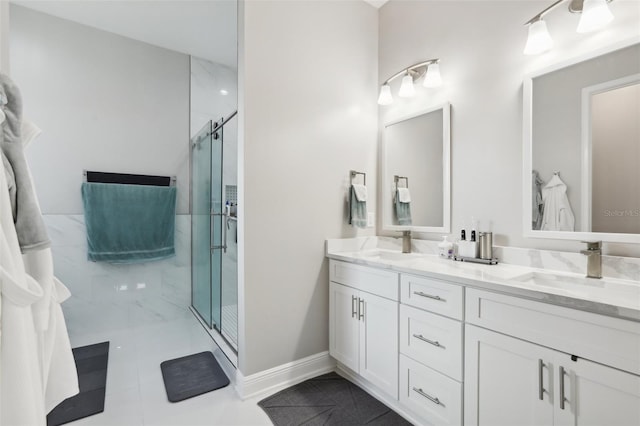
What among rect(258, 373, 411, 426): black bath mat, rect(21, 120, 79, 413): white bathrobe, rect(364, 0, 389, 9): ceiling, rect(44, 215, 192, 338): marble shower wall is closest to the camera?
rect(21, 120, 79, 413): white bathrobe

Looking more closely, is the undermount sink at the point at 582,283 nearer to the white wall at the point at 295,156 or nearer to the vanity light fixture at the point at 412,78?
the white wall at the point at 295,156

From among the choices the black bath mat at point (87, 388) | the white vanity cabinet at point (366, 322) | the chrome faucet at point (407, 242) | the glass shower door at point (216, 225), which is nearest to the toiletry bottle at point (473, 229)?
the chrome faucet at point (407, 242)

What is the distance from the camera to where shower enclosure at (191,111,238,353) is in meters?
2.36

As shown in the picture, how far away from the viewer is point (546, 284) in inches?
53.4

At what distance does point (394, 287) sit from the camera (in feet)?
5.27

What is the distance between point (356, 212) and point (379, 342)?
880 mm

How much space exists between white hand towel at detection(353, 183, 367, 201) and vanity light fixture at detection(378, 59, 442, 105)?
653 mm

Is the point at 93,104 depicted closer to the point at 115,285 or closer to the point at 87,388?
the point at 115,285

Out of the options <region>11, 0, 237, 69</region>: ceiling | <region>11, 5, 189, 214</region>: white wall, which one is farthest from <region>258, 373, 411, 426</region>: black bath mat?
<region>11, 0, 237, 69</region>: ceiling

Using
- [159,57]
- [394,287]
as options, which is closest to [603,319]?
[394,287]

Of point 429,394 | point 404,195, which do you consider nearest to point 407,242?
point 404,195

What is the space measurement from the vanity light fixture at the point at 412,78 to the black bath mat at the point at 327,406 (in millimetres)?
1980

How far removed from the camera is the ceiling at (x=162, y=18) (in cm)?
242

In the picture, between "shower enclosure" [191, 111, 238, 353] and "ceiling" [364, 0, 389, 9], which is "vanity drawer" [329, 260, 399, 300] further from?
"ceiling" [364, 0, 389, 9]
